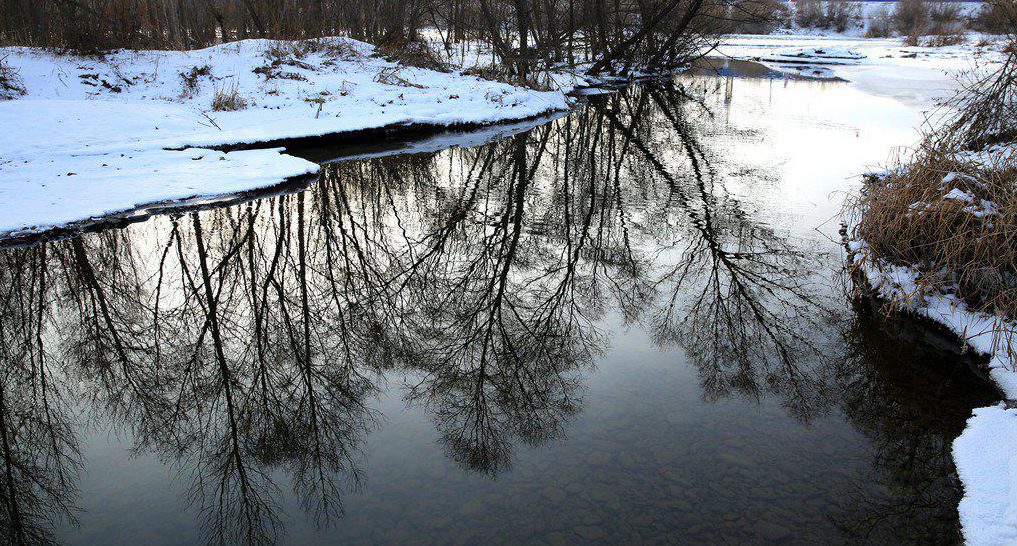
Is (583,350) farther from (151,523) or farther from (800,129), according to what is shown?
(800,129)

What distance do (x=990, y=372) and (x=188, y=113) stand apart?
15.0 m

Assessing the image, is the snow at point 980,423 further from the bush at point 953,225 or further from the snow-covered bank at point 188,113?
the snow-covered bank at point 188,113

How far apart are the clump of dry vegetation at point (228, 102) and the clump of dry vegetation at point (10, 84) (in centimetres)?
402

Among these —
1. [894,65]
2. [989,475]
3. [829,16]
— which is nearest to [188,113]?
[989,475]

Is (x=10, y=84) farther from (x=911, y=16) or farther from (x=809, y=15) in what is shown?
(x=809, y=15)

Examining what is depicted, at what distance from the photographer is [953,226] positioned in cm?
651

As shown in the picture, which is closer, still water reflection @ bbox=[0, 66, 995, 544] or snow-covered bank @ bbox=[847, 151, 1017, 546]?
snow-covered bank @ bbox=[847, 151, 1017, 546]

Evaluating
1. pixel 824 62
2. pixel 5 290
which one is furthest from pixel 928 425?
pixel 824 62

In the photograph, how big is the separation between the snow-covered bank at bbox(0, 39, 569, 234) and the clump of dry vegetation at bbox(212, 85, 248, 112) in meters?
0.08

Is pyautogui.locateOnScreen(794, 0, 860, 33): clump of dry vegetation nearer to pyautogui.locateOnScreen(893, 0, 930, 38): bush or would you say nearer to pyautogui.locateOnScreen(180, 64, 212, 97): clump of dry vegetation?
pyautogui.locateOnScreen(893, 0, 930, 38): bush

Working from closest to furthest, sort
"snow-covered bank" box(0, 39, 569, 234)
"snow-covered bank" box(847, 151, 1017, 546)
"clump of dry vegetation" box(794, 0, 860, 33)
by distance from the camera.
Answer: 1. "snow-covered bank" box(847, 151, 1017, 546)
2. "snow-covered bank" box(0, 39, 569, 234)
3. "clump of dry vegetation" box(794, 0, 860, 33)

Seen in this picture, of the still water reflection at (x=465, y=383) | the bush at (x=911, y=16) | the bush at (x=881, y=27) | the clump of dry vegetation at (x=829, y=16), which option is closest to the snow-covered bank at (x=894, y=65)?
the bush at (x=911, y=16)

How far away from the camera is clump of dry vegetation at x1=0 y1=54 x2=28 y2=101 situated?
1447 centimetres

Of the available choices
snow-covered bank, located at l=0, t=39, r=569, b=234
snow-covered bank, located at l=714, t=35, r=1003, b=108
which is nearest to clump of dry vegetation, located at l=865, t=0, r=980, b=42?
snow-covered bank, located at l=714, t=35, r=1003, b=108
